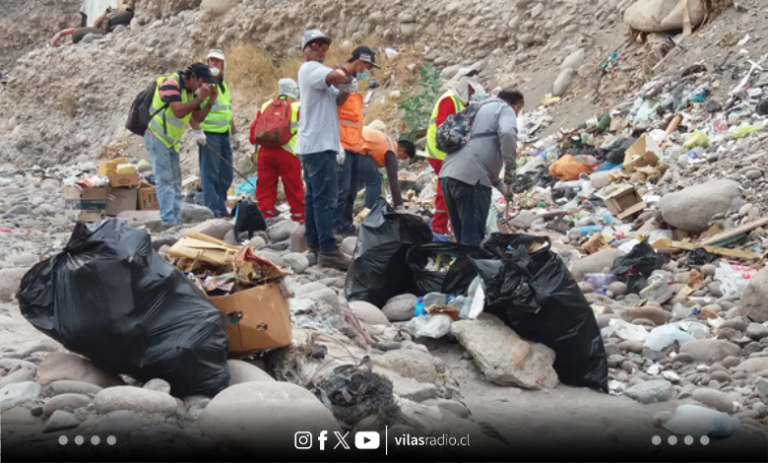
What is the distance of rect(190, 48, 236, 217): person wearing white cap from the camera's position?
8.84m

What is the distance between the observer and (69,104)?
19688mm

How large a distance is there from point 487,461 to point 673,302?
10.3 feet

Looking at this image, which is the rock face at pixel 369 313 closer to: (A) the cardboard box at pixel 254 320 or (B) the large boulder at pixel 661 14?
(A) the cardboard box at pixel 254 320

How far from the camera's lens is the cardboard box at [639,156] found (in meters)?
9.05

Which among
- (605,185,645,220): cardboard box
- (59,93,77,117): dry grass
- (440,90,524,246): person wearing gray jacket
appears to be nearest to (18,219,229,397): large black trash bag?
(440,90,524,246): person wearing gray jacket

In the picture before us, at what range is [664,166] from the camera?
8.88 m

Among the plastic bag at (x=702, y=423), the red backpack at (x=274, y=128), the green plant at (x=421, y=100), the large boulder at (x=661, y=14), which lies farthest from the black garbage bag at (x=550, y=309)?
the green plant at (x=421, y=100)

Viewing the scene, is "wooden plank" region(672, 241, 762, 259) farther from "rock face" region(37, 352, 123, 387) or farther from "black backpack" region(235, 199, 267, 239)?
"rock face" region(37, 352, 123, 387)

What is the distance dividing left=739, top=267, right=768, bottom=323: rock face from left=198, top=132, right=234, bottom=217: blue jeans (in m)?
5.33

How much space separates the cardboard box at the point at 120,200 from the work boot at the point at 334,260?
364 cm

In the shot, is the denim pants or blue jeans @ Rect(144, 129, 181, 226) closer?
the denim pants

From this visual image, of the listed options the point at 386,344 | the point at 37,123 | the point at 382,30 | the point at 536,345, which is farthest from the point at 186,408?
the point at 37,123

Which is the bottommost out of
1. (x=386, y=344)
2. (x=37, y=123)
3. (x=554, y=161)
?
(x=37, y=123)

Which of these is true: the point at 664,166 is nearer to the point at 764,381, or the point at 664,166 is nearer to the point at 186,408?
the point at 764,381
